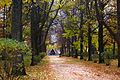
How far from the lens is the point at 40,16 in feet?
115

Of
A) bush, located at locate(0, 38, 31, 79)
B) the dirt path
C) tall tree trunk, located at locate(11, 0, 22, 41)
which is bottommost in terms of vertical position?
the dirt path

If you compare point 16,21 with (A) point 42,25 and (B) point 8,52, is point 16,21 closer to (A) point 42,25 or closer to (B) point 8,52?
(B) point 8,52

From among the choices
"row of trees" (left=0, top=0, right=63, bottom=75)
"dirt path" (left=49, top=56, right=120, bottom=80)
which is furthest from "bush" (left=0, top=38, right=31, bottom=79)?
"dirt path" (left=49, top=56, right=120, bottom=80)

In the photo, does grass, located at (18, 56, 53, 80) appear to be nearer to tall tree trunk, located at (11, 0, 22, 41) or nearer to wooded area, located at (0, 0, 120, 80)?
wooded area, located at (0, 0, 120, 80)

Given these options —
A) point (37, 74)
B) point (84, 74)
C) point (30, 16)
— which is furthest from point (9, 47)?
point (30, 16)

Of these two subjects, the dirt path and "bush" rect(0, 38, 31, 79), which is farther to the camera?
the dirt path

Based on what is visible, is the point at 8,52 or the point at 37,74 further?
the point at 37,74

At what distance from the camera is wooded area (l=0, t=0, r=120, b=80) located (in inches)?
440

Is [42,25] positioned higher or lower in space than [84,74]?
higher

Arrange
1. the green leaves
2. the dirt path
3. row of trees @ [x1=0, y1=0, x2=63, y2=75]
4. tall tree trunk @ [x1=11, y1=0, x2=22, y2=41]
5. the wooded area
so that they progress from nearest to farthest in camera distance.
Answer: the green leaves < the wooded area < the dirt path < tall tree trunk @ [x1=11, y1=0, x2=22, y2=41] < row of trees @ [x1=0, y1=0, x2=63, y2=75]

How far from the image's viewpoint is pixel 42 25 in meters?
32.5

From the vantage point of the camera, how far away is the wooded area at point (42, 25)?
1119cm

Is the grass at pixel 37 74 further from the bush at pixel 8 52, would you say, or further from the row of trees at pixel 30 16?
the bush at pixel 8 52

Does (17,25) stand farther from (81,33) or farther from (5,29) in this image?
(81,33)
